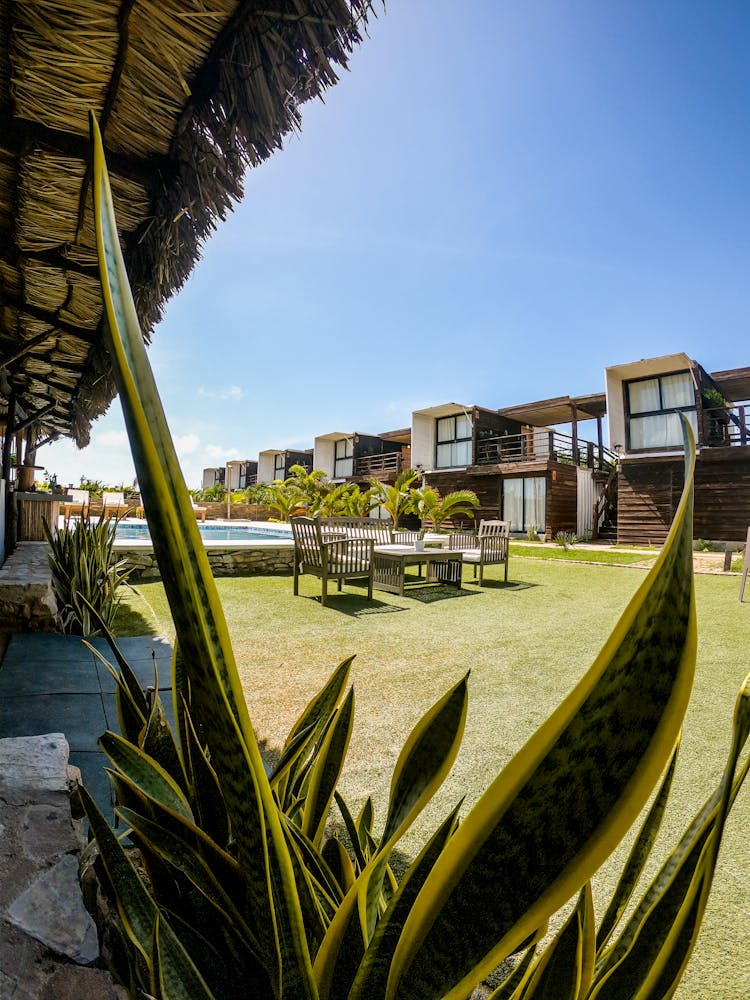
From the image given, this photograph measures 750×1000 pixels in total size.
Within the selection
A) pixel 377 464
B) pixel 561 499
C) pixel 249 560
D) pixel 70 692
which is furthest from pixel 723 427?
pixel 70 692

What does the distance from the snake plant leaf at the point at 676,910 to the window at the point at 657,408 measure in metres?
17.6

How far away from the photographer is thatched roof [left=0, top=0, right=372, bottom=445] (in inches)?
75.6

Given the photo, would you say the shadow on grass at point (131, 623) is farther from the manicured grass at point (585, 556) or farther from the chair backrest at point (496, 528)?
the manicured grass at point (585, 556)

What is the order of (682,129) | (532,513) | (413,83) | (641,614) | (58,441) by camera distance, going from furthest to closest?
(532,513) < (58,441) < (682,129) < (413,83) < (641,614)

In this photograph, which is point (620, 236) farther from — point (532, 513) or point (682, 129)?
point (532, 513)

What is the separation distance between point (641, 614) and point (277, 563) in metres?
8.39

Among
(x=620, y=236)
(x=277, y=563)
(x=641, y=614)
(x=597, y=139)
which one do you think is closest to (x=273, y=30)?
(x=641, y=614)

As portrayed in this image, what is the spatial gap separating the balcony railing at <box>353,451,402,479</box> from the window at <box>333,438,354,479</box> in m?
0.95

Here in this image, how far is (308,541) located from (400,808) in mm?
5753

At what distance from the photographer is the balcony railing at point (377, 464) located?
2415 centimetres

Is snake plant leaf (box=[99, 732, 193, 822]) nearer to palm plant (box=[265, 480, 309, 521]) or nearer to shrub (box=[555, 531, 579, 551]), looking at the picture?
shrub (box=[555, 531, 579, 551])

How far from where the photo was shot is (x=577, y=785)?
37 centimetres

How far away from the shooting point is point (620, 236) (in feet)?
49.3

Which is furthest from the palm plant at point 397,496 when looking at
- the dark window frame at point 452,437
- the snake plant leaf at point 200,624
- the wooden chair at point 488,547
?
the snake plant leaf at point 200,624
